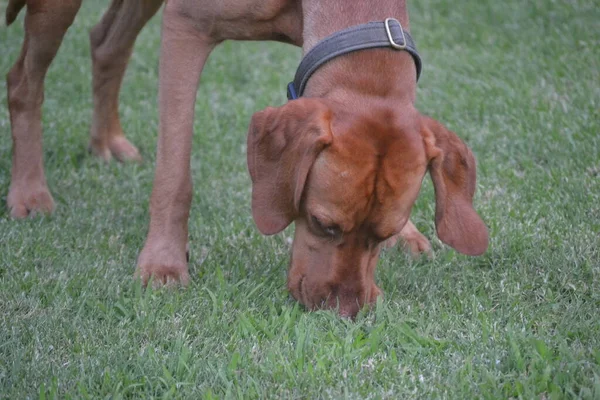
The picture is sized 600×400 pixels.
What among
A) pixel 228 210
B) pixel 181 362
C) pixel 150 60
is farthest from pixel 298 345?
pixel 150 60

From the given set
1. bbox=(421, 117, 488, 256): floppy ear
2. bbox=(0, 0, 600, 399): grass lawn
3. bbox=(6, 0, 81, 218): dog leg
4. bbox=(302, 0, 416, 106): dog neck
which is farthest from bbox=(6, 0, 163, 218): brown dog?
bbox=(421, 117, 488, 256): floppy ear

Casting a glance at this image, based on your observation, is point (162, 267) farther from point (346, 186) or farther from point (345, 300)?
point (346, 186)

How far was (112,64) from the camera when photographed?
538 cm

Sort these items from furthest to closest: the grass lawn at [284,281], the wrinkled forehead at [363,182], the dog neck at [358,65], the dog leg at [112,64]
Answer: the dog leg at [112,64] → the dog neck at [358,65] → the wrinkled forehead at [363,182] → the grass lawn at [284,281]

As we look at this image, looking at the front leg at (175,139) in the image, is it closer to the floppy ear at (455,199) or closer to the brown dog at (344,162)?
the brown dog at (344,162)

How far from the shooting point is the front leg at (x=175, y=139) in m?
3.95

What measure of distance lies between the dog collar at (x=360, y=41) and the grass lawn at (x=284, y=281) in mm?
982

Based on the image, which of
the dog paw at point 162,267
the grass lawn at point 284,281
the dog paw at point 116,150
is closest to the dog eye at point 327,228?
the grass lawn at point 284,281

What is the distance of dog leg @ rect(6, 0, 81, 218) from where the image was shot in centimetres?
469

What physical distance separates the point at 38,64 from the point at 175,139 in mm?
1297

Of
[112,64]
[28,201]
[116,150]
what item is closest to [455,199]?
[28,201]

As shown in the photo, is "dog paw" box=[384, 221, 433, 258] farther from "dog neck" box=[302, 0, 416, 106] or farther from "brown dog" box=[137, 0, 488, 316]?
"dog neck" box=[302, 0, 416, 106]

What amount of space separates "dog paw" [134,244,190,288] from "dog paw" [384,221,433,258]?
3.34ft

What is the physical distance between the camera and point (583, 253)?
4016 millimetres
